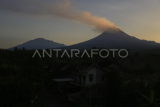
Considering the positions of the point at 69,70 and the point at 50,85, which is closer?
the point at 50,85


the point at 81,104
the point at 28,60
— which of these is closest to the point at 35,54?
the point at 28,60

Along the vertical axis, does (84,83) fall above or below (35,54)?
below

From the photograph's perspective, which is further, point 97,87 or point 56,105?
point 97,87

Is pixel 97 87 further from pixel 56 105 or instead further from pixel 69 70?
pixel 69 70

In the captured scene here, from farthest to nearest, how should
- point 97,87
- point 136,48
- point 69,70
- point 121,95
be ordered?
1. point 136,48
2. point 69,70
3. point 97,87
4. point 121,95

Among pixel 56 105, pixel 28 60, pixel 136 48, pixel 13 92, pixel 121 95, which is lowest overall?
pixel 56 105

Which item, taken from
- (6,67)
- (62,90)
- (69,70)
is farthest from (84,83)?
(6,67)

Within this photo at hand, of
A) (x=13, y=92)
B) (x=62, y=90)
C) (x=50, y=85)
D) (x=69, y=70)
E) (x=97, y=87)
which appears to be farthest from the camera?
(x=69, y=70)

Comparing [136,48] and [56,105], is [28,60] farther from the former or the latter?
[136,48]

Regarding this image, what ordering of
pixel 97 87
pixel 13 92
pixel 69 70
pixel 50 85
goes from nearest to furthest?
pixel 13 92 < pixel 97 87 < pixel 50 85 < pixel 69 70
